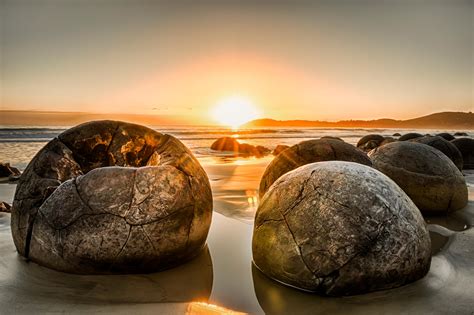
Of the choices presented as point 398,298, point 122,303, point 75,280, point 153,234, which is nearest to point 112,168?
point 153,234

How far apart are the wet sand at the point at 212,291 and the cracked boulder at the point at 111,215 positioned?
15 cm

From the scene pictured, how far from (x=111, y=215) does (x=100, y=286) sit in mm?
610

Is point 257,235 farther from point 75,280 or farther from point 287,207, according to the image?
point 75,280

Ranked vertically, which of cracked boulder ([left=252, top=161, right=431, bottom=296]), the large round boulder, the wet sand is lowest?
the wet sand

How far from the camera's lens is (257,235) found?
348 cm

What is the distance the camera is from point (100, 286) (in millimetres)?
3086

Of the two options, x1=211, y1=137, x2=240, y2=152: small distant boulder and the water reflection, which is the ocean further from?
the water reflection

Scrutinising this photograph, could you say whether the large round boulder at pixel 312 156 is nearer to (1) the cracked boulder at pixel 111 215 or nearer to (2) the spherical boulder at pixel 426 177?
(2) the spherical boulder at pixel 426 177

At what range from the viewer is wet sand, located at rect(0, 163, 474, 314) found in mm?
2758

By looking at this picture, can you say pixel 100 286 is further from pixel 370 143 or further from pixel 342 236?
pixel 370 143

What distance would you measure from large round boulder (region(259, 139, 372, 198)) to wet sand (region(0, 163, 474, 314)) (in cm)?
182

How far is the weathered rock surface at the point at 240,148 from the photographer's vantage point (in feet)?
57.8

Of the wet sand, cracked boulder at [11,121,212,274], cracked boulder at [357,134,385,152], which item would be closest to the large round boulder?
the wet sand

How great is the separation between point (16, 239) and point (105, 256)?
1204 mm
